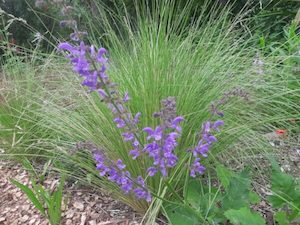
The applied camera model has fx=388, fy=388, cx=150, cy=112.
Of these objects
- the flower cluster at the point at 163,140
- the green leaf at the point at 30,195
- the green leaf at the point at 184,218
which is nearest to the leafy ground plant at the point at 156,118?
the green leaf at the point at 184,218

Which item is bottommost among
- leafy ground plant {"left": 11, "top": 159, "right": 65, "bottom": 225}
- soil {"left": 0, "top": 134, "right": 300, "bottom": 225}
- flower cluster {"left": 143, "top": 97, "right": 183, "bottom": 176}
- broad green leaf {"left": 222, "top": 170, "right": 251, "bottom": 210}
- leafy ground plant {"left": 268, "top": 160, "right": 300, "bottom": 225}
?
soil {"left": 0, "top": 134, "right": 300, "bottom": 225}

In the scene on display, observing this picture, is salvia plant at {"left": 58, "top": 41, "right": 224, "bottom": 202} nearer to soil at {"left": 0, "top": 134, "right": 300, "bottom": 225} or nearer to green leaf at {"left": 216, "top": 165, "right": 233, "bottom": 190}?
green leaf at {"left": 216, "top": 165, "right": 233, "bottom": 190}

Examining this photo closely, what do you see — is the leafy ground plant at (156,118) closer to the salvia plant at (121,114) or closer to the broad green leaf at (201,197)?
the broad green leaf at (201,197)

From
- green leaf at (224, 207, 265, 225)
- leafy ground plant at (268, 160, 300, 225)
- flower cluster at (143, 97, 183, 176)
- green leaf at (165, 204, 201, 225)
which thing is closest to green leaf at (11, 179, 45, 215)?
green leaf at (165, 204, 201, 225)

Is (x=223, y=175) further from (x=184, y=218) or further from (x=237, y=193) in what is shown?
(x=184, y=218)

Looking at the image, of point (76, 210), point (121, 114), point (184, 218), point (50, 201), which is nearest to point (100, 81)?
point (121, 114)

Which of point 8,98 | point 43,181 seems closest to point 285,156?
point 43,181

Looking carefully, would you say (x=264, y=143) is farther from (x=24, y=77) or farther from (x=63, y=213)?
(x=24, y=77)

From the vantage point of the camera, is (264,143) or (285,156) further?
(285,156)
